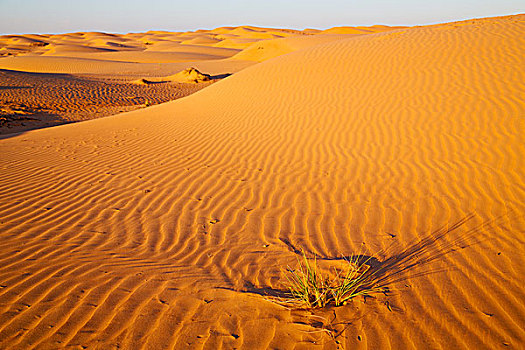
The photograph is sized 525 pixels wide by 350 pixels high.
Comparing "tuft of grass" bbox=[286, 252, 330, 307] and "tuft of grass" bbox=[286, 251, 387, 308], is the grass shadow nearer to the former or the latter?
"tuft of grass" bbox=[286, 251, 387, 308]

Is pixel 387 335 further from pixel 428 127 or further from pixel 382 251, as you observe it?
pixel 428 127

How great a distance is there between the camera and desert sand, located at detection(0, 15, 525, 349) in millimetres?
2348

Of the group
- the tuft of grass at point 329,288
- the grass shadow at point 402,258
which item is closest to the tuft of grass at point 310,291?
the tuft of grass at point 329,288

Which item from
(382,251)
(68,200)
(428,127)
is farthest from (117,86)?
(382,251)

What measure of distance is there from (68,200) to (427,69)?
8348 millimetres

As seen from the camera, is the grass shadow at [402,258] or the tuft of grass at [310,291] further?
the grass shadow at [402,258]

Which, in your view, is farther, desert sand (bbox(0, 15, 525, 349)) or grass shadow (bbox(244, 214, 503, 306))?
grass shadow (bbox(244, 214, 503, 306))

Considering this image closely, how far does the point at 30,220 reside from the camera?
4.06m

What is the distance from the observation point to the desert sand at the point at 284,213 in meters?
2.35

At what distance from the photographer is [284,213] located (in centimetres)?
426

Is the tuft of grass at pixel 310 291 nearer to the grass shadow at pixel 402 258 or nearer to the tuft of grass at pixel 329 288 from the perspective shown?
the tuft of grass at pixel 329 288

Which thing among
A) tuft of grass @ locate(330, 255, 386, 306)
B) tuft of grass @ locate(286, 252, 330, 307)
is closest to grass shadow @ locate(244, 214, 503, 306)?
tuft of grass @ locate(330, 255, 386, 306)

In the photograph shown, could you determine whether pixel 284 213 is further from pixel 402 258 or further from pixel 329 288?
pixel 329 288

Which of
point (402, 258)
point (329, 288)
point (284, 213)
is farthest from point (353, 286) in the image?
point (284, 213)
